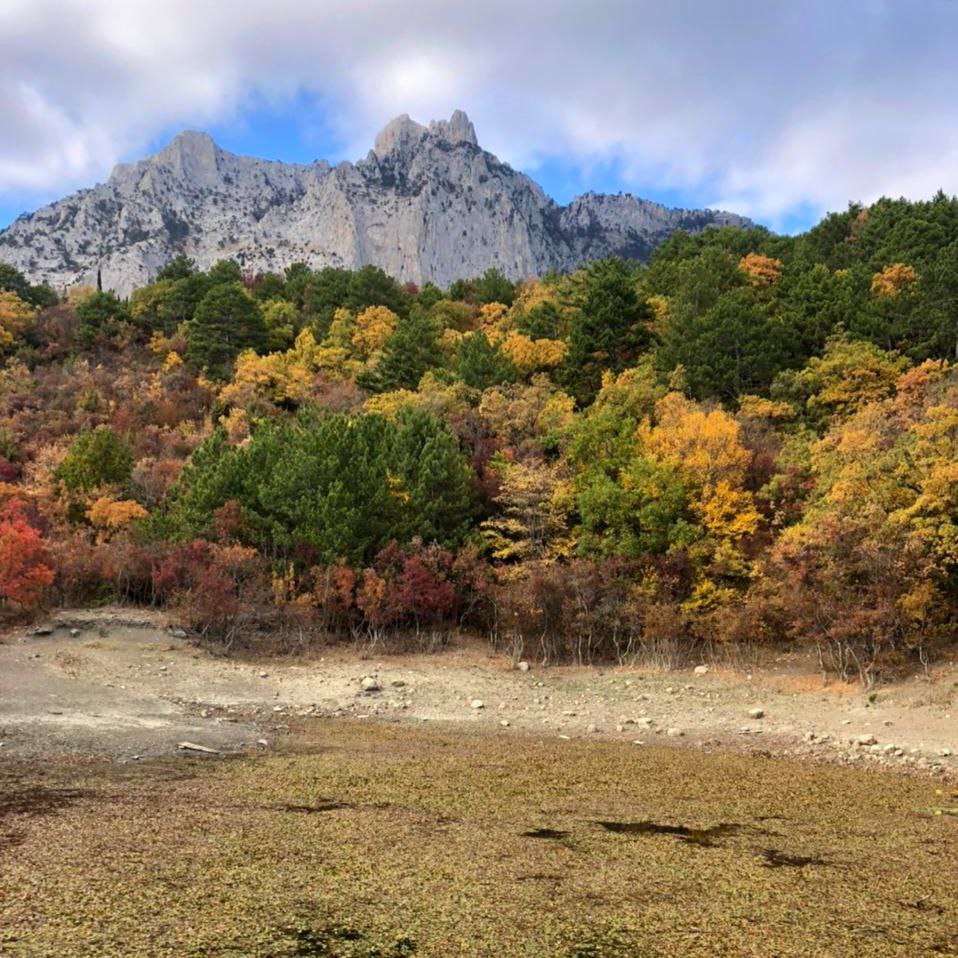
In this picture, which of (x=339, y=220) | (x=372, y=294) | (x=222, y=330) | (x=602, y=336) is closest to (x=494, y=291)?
(x=372, y=294)

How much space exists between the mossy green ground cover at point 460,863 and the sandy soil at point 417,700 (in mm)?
3697

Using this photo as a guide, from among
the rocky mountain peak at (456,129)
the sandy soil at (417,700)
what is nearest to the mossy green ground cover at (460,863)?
the sandy soil at (417,700)

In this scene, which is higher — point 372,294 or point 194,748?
point 372,294

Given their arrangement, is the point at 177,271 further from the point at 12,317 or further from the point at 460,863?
the point at 460,863

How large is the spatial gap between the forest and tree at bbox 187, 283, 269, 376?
20.0 ft

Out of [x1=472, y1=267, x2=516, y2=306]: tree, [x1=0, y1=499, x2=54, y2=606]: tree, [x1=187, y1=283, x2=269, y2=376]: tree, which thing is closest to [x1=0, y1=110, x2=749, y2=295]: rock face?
[x1=472, y1=267, x2=516, y2=306]: tree

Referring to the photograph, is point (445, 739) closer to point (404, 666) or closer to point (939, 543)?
point (404, 666)

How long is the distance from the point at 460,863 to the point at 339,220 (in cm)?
14760

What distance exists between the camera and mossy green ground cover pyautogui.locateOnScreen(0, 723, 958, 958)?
20.5ft

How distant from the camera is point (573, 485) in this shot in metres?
36.5

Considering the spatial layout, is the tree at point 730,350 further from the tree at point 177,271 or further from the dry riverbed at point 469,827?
the tree at point 177,271

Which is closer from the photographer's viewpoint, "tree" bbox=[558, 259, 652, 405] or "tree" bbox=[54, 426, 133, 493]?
"tree" bbox=[54, 426, 133, 493]

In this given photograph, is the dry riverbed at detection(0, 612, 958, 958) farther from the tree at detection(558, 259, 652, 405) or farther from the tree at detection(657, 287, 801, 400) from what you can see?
the tree at detection(558, 259, 652, 405)

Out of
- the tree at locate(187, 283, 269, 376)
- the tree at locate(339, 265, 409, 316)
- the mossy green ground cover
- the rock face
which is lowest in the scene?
the mossy green ground cover
